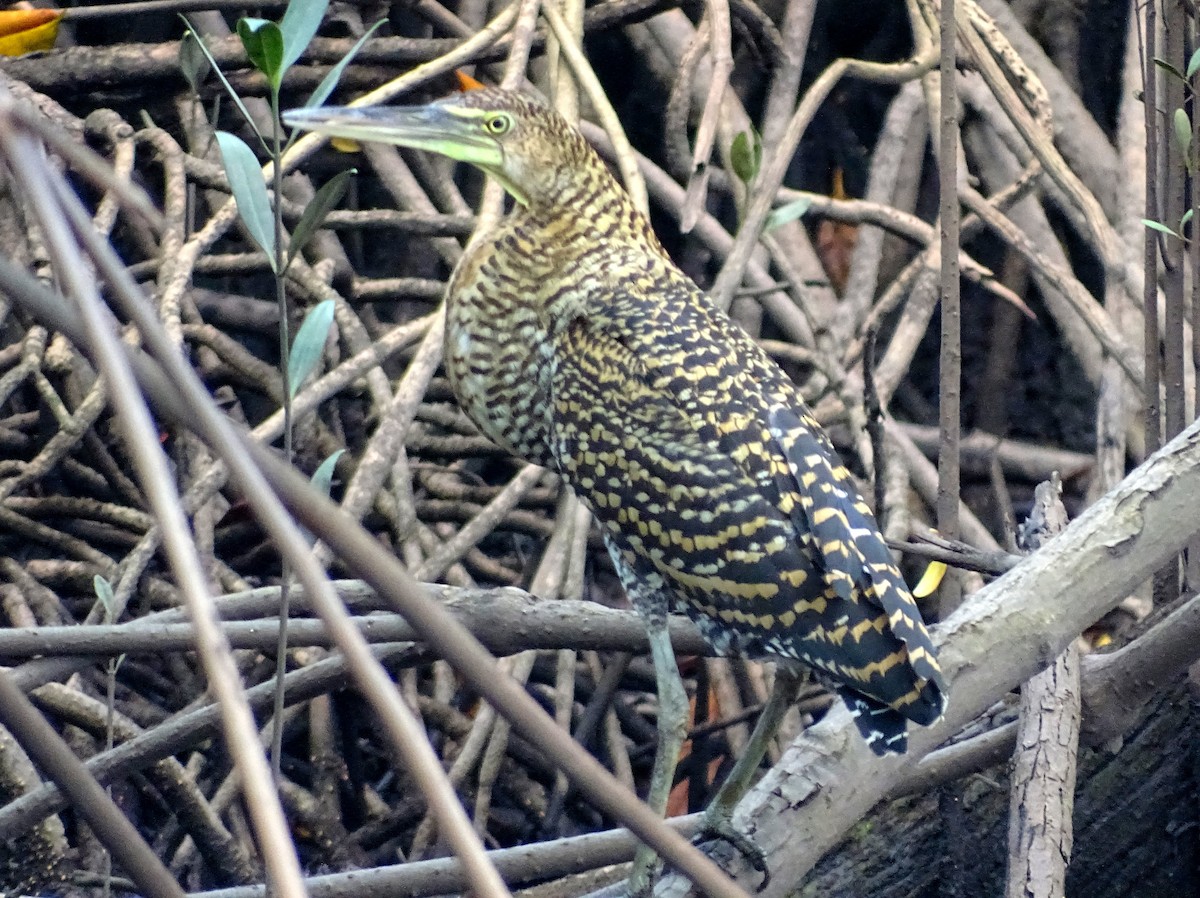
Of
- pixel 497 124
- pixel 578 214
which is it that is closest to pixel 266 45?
pixel 497 124

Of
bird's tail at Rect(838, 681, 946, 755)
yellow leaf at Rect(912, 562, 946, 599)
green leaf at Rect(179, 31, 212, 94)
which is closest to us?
bird's tail at Rect(838, 681, 946, 755)

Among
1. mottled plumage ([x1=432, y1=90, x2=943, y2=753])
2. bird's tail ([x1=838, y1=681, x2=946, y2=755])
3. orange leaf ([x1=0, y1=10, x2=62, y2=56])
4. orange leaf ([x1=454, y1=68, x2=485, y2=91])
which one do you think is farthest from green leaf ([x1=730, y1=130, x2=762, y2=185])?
orange leaf ([x1=0, y1=10, x2=62, y2=56])

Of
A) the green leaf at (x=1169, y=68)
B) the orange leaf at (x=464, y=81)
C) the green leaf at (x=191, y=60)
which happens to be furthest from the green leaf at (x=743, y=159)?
the green leaf at (x=191, y=60)

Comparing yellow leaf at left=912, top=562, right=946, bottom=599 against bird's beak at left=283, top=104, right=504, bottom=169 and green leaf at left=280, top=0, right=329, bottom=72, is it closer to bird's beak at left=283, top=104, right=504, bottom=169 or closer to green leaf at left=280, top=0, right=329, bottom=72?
bird's beak at left=283, top=104, right=504, bottom=169

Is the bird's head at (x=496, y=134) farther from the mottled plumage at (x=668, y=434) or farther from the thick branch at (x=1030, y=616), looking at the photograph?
the thick branch at (x=1030, y=616)

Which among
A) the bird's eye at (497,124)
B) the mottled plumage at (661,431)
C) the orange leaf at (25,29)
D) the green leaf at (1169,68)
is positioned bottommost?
the mottled plumage at (661,431)

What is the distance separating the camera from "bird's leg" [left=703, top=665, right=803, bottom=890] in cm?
Answer: 158

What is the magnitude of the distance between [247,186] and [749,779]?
41.1 inches

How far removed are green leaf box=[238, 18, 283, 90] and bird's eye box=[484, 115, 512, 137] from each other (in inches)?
29.5

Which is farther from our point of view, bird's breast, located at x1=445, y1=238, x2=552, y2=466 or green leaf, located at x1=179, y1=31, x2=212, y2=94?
green leaf, located at x1=179, y1=31, x2=212, y2=94

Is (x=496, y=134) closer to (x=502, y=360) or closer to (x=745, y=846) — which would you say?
(x=502, y=360)

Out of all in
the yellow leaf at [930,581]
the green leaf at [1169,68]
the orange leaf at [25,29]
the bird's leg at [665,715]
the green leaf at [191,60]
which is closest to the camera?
the bird's leg at [665,715]

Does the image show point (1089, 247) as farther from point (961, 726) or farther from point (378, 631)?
point (378, 631)

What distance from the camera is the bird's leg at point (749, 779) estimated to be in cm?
158
